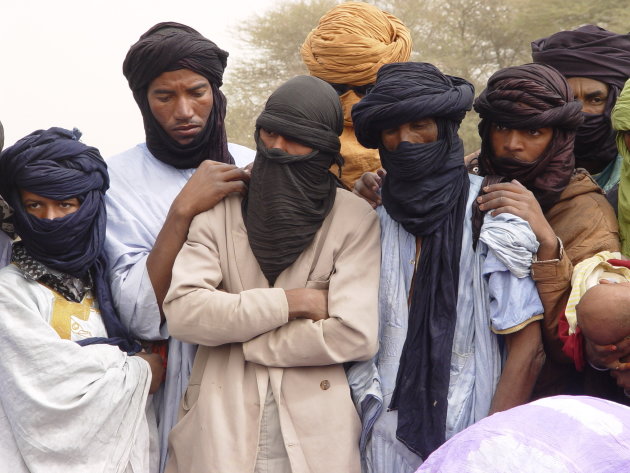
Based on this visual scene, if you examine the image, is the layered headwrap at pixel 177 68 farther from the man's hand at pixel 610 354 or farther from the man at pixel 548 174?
the man's hand at pixel 610 354

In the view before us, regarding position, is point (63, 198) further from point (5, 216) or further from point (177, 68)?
point (177, 68)

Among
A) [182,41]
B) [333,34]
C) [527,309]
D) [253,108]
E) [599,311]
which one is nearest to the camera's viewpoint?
[599,311]

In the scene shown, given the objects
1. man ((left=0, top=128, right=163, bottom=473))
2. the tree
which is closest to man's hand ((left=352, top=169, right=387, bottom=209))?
man ((left=0, top=128, right=163, bottom=473))

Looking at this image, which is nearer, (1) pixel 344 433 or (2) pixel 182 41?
(1) pixel 344 433

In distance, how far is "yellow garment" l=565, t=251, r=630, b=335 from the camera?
3.28 metres

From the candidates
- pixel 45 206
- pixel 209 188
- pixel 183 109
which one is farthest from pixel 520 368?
pixel 45 206

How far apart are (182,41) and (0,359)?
1546 mm

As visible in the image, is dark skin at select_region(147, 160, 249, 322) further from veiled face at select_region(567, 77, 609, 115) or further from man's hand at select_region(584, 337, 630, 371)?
veiled face at select_region(567, 77, 609, 115)

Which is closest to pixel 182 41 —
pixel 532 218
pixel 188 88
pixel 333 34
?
pixel 188 88

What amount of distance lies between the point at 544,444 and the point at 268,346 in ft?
6.13

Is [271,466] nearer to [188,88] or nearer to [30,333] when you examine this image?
[30,333]

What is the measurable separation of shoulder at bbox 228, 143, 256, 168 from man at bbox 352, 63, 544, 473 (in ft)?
3.01

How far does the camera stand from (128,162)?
4.21 m

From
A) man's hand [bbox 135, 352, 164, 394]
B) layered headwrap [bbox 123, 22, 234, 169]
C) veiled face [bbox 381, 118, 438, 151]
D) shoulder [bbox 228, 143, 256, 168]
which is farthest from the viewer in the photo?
shoulder [bbox 228, 143, 256, 168]
